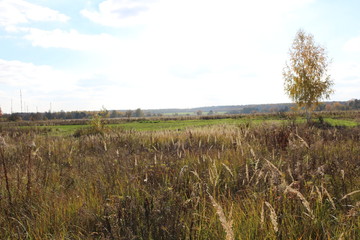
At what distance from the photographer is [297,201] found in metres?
3.05

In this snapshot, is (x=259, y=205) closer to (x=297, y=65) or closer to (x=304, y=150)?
(x=304, y=150)

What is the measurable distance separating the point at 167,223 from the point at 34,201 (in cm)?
236

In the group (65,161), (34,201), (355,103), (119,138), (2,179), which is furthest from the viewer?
(355,103)

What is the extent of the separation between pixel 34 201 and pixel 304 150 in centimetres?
601

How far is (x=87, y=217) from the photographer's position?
309 cm

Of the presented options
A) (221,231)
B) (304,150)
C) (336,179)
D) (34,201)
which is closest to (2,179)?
(34,201)

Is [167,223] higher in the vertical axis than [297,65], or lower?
lower

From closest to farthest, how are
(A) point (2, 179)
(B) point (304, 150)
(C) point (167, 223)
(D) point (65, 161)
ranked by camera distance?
(C) point (167, 223)
(A) point (2, 179)
(B) point (304, 150)
(D) point (65, 161)

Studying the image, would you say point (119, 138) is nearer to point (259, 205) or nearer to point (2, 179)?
point (2, 179)

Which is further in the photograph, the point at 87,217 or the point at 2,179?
the point at 2,179

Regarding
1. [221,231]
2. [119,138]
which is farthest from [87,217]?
[119,138]

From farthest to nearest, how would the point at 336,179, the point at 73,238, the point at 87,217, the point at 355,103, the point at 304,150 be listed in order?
the point at 355,103
the point at 304,150
the point at 336,179
the point at 87,217
the point at 73,238

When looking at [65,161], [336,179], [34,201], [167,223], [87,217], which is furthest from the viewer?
[65,161]

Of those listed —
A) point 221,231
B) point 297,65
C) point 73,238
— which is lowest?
point 73,238
